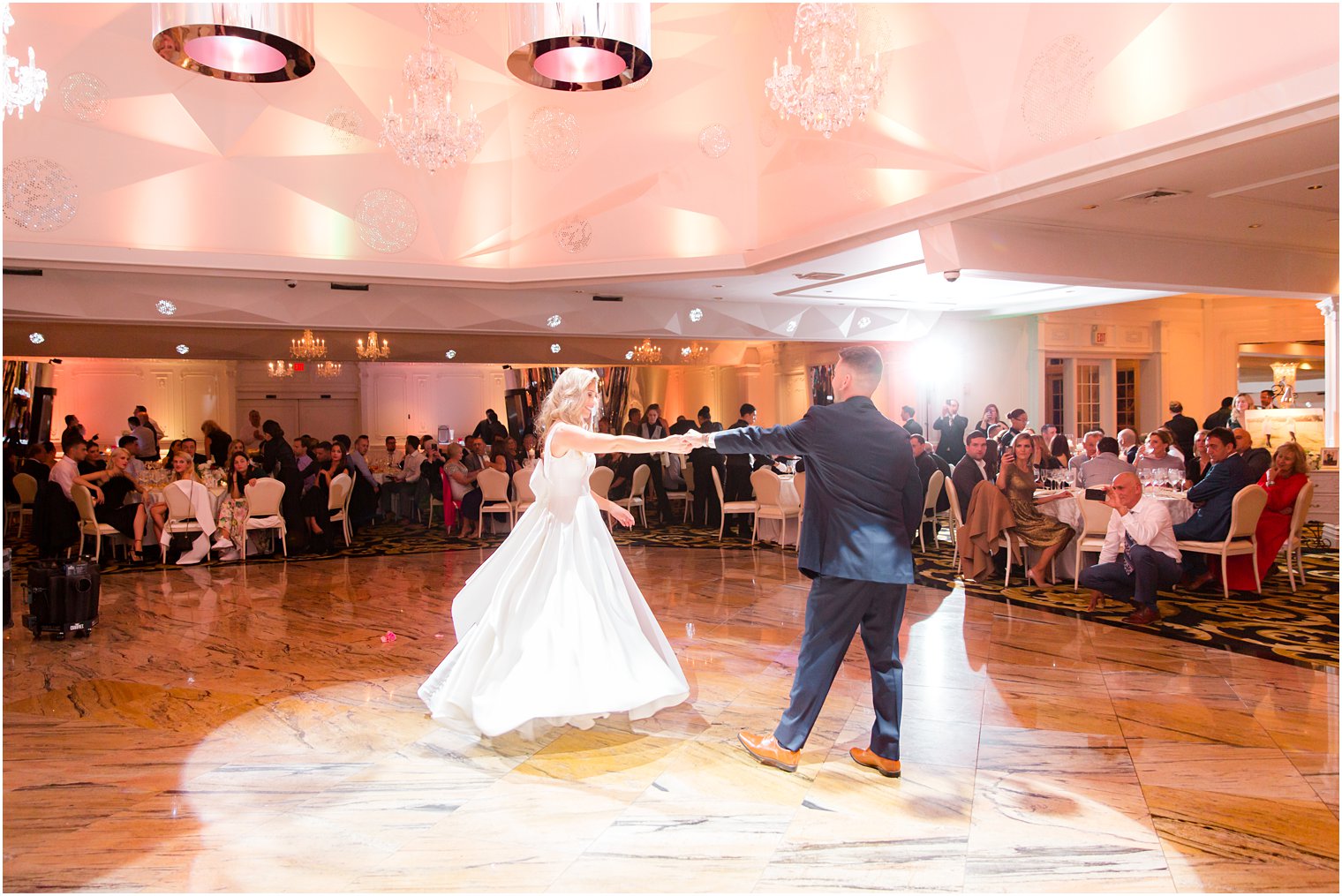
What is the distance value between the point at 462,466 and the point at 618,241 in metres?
3.43

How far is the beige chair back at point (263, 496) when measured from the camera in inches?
361

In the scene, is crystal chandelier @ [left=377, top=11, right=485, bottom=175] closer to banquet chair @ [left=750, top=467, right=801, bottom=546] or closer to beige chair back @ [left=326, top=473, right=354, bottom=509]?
beige chair back @ [left=326, top=473, right=354, bottom=509]

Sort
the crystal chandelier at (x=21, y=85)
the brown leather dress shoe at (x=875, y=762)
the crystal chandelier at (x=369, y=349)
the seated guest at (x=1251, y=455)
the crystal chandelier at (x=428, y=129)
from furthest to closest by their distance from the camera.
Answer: the crystal chandelier at (x=369, y=349) < the seated guest at (x=1251, y=455) < the crystal chandelier at (x=428, y=129) < the crystal chandelier at (x=21, y=85) < the brown leather dress shoe at (x=875, y=762)

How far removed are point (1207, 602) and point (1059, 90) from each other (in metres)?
3.87

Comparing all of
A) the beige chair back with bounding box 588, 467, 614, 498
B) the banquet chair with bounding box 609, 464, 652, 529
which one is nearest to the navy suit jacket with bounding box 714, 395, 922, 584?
the beige chair back with bounding box 588, 467, 614, 498

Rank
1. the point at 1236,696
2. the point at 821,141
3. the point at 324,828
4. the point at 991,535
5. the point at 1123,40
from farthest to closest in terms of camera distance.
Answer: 1. the point at 821,141
2. the point at 991,535
3. the point at 1123,40
4. the point at 1236,696
5. the point at 324,828

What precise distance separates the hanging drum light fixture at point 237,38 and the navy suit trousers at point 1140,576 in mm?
5822

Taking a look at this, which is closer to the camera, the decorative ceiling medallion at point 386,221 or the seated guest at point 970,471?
the seated guest at point 970,471

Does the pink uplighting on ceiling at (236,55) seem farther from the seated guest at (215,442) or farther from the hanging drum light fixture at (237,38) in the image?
the seated guest at (215,442)

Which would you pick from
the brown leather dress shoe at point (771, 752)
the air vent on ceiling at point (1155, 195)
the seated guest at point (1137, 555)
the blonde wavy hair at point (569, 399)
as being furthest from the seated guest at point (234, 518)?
the air vent on ceiling at point (1155, 195)

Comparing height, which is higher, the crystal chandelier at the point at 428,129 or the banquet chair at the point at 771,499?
the crystal chandelier at the point at 428,129

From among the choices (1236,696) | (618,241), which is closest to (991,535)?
(1236,696)

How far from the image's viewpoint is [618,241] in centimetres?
1010

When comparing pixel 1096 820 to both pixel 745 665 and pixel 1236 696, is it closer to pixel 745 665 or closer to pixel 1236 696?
pixel 1236 696
